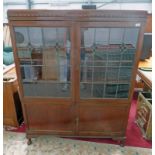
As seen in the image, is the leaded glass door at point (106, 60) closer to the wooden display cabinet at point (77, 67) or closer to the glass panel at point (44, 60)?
the wooden display cabinet at point (77, 67)

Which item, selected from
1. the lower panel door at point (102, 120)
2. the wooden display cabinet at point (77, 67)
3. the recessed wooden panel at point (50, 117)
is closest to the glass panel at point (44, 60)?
the wooden display cabinet at point (77, 67)

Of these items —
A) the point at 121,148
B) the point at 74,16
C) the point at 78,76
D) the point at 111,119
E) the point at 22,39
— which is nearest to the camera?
the point at 74,16

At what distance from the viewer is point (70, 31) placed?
1.34m

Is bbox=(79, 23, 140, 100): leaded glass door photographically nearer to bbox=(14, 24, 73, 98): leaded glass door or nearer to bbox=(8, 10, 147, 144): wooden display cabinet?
bbox=(8, 10, 147, 144): wooden display cabinet

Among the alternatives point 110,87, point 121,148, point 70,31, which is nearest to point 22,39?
point 70,31

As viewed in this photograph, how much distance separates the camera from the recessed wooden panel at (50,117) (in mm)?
1655

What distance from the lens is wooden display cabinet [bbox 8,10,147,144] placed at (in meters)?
1.30

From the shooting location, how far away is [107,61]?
1456 mm

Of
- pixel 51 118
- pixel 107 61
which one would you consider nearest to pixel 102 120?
pixel 51 118

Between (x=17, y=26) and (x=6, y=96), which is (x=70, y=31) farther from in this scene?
(x=6, y=96)

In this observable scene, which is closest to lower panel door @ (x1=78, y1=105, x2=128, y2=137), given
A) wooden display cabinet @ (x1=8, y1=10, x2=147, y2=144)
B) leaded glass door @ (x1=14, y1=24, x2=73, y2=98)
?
wooden display cabinet @ (x1=8, y1=10, x2=147, y2=144)

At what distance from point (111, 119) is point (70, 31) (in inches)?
38.1

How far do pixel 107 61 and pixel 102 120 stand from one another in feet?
2.08

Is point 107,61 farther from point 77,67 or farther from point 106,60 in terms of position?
point 77,67
